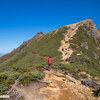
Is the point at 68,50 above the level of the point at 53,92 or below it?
above

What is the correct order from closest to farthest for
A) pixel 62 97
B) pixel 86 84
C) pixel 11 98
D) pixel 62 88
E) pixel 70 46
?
1. pixel 11 98
2. pixel 62 97
3. pixel 62 88
4. pixel 86 84
5. pixel 70 46

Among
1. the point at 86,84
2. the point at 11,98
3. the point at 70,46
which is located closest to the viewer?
the point at 11,98

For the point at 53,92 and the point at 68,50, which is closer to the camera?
the point at 53,92

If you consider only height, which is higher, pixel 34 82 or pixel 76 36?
pixel 76 36

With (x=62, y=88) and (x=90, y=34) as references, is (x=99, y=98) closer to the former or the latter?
(x=62, y=88)

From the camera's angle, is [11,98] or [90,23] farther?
[90,23]

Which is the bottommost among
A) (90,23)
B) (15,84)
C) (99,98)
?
(99,98)

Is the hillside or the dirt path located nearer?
the dirt path

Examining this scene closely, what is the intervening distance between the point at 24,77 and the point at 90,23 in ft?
268

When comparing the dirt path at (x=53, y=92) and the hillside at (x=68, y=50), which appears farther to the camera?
the hillside at (x=68, y=50)

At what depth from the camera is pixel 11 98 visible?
37.1 ft

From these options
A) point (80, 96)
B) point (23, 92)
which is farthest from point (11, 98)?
point (80, 96)

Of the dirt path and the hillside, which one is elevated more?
the hillside

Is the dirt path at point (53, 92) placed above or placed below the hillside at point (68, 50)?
below
